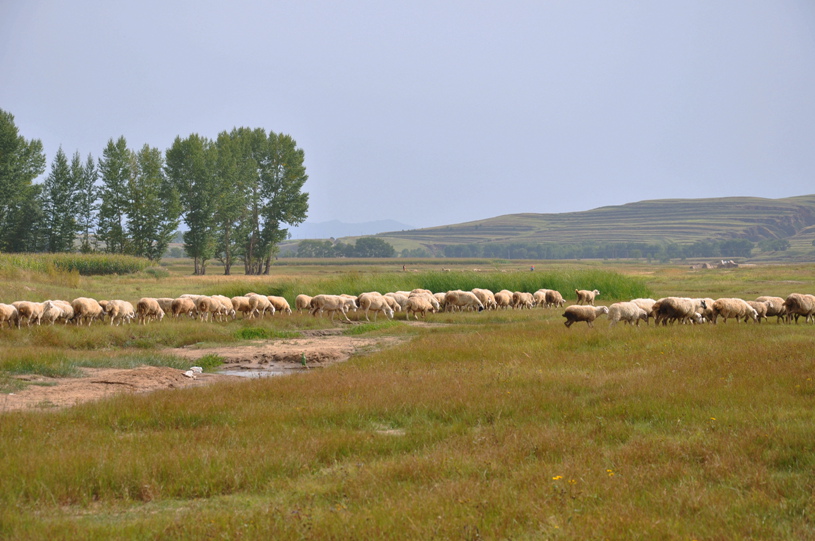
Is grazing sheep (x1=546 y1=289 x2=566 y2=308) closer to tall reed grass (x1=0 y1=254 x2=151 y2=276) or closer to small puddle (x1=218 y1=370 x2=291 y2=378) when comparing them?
A: small puddle (x1=218 y1=370 x2=291 y2=378)

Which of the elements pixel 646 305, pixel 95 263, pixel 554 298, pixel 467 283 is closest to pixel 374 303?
pixel 646 305

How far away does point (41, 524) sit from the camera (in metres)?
5.98

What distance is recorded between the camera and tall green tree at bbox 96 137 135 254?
6769 centimetres

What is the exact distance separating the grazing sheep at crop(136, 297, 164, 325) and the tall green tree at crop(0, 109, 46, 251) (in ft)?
144

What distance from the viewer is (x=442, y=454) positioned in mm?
8227

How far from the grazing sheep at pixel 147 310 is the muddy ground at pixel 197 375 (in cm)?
679

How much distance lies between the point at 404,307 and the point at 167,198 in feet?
147

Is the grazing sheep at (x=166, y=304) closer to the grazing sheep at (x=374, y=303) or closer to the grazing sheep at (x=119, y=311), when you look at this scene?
the grazing sheep at (x=119, y=311)

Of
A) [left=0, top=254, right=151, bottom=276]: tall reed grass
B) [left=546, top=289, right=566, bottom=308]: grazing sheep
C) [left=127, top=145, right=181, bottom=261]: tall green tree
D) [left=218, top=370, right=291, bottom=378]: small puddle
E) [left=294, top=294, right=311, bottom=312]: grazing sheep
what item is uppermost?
[left=127, top=145, right=181, bottom=261]: tall green tree

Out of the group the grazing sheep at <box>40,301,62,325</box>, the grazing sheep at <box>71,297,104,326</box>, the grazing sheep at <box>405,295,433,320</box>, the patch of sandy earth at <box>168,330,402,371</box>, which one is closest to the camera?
the patch of sandy earth at <box>168,330,402,371</box>

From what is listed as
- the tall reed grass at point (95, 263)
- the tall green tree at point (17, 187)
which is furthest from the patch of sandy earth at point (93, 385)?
the tall green tree at point (17, 187)

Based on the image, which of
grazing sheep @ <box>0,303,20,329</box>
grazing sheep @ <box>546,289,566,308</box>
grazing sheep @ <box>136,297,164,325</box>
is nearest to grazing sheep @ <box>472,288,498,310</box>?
grazing sheep @ <box>546,289,566,308</box>

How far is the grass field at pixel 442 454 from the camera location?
19.9ft

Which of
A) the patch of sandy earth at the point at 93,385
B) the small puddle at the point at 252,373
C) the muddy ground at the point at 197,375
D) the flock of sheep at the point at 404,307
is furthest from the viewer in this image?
the flock of sheep at the point at 404,307
